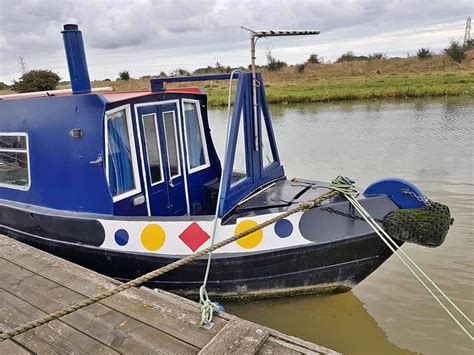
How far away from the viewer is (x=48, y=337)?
3105mm

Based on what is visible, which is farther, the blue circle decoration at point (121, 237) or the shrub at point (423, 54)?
the shrub at point (423, 54)

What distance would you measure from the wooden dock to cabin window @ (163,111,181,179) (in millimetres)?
1722

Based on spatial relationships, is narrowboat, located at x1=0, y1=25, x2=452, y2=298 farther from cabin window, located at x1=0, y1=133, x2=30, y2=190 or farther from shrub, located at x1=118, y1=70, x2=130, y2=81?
shrub, located at x1=118, y1=70, x2=130, y2=81

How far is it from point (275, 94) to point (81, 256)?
70.1 ft

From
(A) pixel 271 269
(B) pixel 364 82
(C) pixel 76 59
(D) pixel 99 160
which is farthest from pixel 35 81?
(B) pixel 364 82

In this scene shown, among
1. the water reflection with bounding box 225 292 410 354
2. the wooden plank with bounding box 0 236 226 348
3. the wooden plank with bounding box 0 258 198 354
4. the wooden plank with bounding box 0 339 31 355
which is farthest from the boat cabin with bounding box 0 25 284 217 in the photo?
the wooden plank with bounding box 0 339 31 355

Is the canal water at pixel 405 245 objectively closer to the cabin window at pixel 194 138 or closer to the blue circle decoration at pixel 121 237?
the blue circle decoration at pixel 121 237

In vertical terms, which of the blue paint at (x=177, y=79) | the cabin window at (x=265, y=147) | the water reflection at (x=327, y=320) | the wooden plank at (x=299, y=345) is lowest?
the water reflection at (x=327, y=320)

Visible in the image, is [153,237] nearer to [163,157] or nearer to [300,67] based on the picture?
[163,157]

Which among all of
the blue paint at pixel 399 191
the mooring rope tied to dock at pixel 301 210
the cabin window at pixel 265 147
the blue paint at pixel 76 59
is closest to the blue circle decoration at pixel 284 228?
the mooring rope tied to dock at pixel 301 210

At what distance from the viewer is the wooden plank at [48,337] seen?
2967 millimetres

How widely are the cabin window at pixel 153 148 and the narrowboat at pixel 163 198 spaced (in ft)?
0.04

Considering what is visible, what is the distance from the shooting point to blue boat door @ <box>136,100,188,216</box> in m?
4.88

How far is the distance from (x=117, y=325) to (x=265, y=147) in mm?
2995
